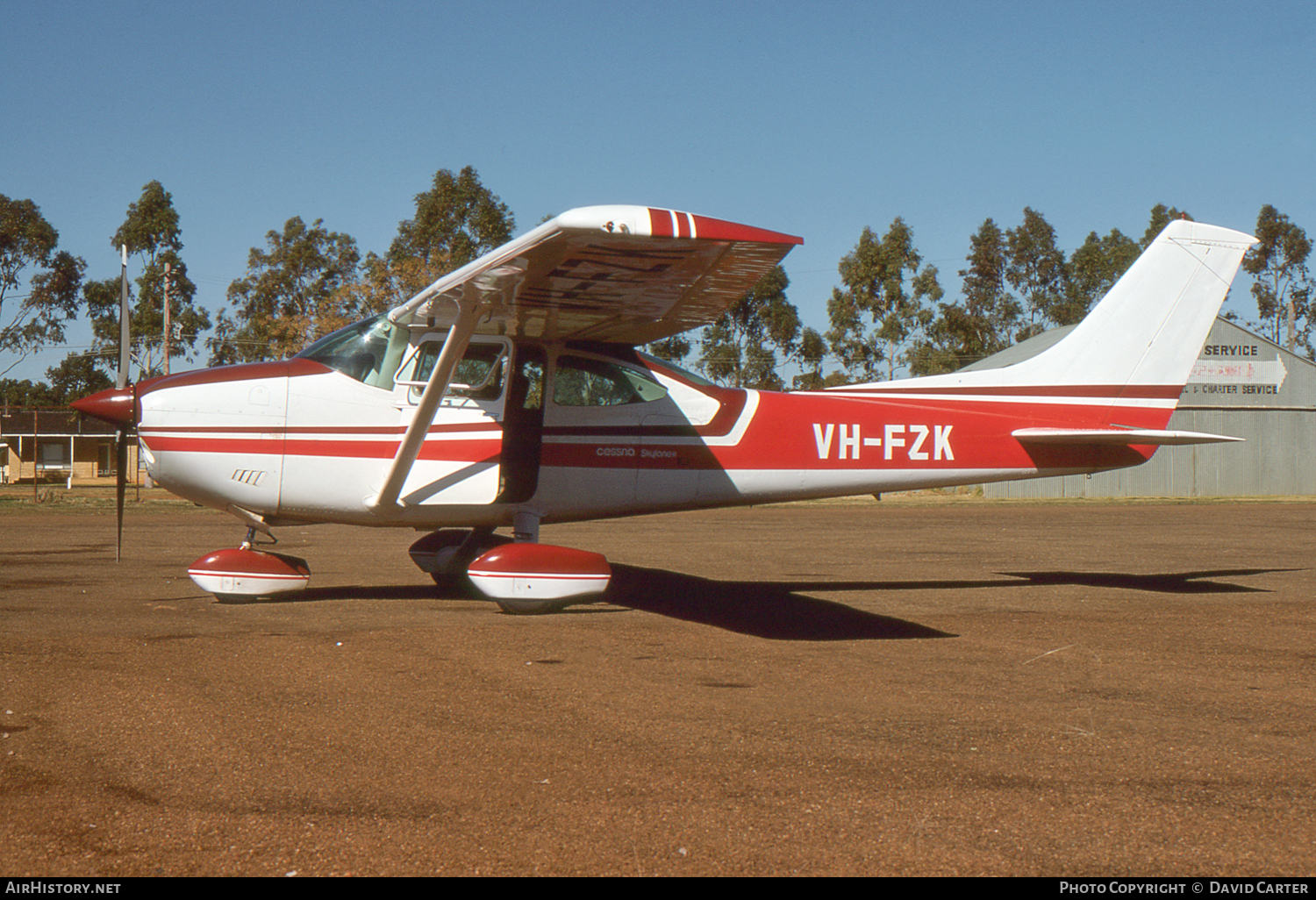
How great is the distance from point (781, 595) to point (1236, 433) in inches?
1437

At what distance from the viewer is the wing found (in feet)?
18.5

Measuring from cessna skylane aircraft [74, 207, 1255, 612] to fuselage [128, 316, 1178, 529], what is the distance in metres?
0.02

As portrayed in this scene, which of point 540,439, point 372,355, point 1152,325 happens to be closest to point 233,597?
point 372,355

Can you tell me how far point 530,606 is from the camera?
8.06 metres

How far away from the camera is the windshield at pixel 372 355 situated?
8.45m

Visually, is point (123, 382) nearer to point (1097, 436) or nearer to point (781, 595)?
point (781, 595)

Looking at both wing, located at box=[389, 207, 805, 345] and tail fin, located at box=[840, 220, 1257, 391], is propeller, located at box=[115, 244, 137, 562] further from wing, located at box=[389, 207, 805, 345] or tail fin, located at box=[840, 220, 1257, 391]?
tail fin, located at box=[840, 220, 1257, 391]

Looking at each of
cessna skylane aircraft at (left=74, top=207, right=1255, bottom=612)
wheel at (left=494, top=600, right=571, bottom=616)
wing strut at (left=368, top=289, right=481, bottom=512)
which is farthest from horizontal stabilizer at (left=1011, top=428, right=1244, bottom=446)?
wing strut at (left=368, top=289, right=481, bottom=512)

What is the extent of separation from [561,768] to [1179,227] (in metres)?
8.87

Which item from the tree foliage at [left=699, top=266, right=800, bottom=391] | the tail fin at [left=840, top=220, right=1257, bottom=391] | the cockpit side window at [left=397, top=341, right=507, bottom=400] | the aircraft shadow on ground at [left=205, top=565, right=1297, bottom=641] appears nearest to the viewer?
the aircraft shadow on ground at [left=205, top=565, right=1297, bottom=641]

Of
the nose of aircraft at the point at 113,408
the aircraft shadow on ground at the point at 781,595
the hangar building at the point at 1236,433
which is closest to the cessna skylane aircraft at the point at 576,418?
the nose of aircraft at the point at 113,408

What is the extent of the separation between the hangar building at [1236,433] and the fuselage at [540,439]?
1211 inches

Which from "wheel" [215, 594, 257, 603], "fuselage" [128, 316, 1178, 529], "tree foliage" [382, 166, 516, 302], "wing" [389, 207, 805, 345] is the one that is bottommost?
"wheel" [215, 594, 257, 603]

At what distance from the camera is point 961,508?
1128 inches
